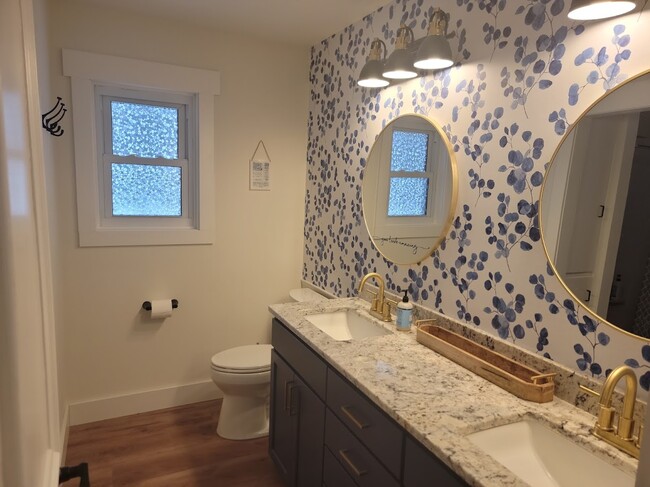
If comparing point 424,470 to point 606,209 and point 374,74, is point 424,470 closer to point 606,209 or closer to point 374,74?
point 606,209

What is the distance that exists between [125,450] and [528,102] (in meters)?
2.64


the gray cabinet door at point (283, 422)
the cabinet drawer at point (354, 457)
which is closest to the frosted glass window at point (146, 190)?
the gray cabinet door at point (283, 422)

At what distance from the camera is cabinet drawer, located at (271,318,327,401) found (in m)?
1.67

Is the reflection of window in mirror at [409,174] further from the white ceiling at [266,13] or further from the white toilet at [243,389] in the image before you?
the white toilet at [243,389]

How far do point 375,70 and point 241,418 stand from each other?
2078 mm

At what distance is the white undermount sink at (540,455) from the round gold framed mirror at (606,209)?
1.18ft

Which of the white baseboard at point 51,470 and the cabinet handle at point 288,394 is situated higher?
the white baseboard at point 51,470

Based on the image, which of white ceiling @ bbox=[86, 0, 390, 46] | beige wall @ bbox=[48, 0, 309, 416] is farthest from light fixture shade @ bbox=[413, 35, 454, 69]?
beige wall @ bbox=[48, 0, 309, 416]

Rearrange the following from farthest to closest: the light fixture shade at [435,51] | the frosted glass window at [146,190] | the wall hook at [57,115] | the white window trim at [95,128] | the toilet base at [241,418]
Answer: the frosted glass window at [146,190]
the toilet base at [241,418]
the white window trim at [95,128]
the wall hook at [57,115]
the light fixture shade at [435,51]

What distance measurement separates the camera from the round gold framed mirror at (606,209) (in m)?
1.16

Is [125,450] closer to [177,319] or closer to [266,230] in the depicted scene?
[177,319]

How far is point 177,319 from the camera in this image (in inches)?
111

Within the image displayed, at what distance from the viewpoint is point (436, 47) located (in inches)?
64.7

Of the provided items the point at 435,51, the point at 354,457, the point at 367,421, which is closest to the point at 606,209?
the point at 435,51
